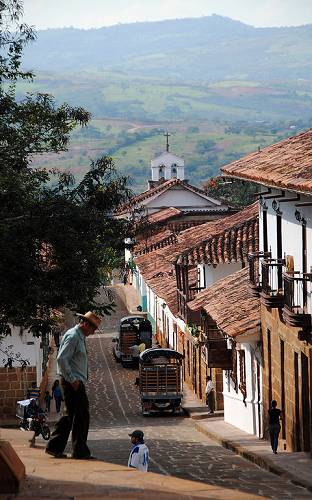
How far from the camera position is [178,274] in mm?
51469

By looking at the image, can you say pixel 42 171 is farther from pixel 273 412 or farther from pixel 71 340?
pixel 71 340

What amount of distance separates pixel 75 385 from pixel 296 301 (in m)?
10.1

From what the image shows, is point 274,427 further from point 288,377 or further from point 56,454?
point 56,454

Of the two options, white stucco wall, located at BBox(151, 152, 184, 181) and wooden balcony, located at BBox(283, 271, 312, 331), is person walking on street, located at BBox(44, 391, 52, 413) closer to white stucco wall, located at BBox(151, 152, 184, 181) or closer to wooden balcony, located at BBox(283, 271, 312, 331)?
wooden balcony, located at BBox(283, 271, 312, 331)

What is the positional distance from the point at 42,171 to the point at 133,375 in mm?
29049

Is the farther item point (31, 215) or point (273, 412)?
point (273, 412)

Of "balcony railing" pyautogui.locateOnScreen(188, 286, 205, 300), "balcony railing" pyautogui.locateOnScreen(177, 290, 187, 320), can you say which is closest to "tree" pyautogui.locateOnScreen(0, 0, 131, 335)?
"balcony railing" pyautogui.locateOnScreen(188, 286, 205, 300)

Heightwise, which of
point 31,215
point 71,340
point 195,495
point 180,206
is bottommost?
point 195,495

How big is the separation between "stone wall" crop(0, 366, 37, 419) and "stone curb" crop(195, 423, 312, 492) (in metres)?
7.98

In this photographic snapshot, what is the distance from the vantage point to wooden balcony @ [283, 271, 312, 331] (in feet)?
75.1

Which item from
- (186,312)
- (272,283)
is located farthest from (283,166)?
(186,312)

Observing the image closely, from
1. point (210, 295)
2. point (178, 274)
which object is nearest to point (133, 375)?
point (178, 274)

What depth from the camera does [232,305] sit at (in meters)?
34.2

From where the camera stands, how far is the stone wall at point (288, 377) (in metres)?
25.4
